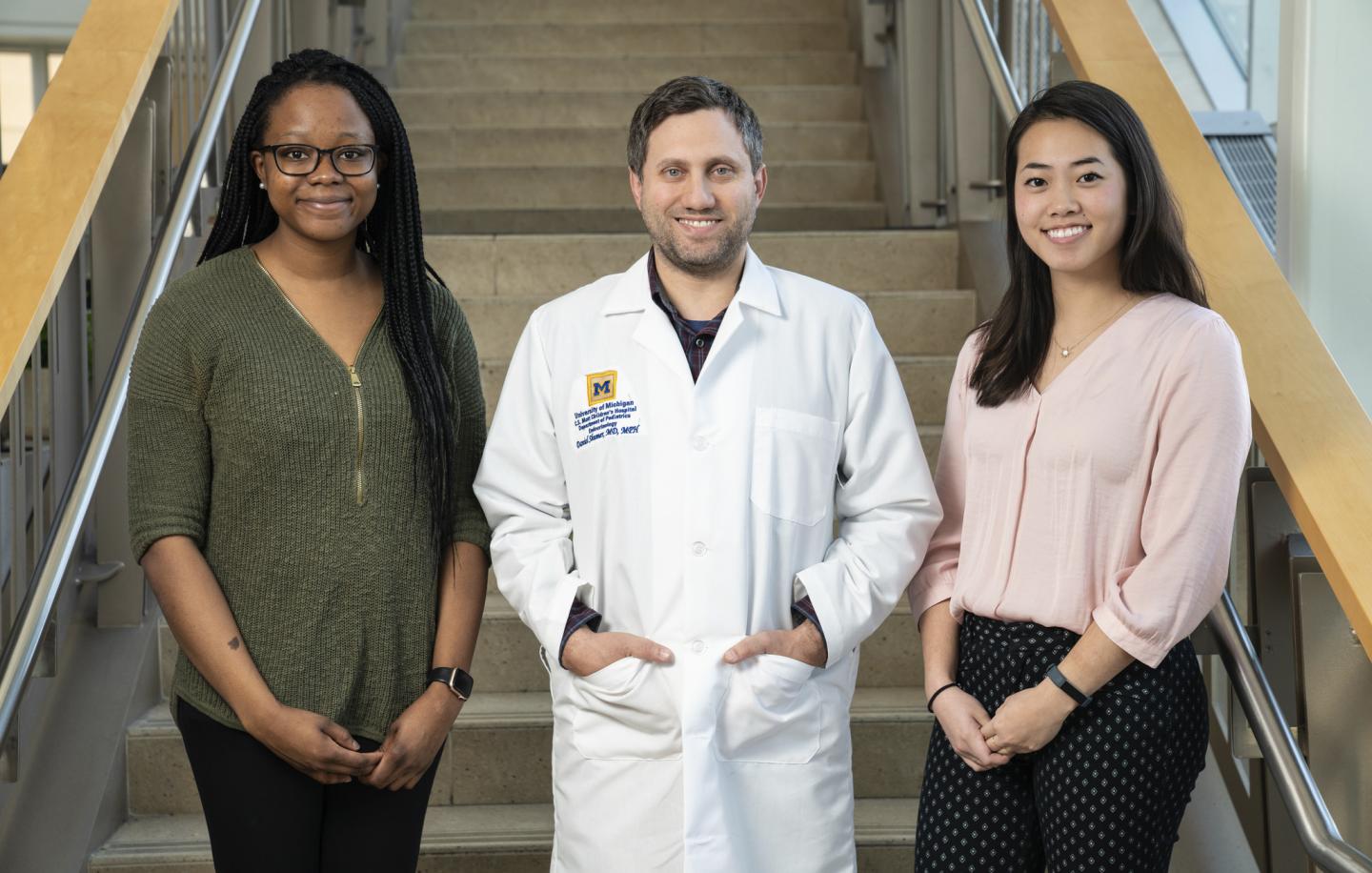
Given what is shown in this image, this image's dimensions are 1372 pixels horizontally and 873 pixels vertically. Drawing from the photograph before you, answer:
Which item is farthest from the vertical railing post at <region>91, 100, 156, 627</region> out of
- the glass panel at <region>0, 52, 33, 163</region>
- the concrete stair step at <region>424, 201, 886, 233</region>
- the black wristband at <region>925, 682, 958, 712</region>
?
the glass panel at <region>0, 52, 33, 163</region>

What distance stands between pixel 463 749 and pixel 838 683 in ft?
3.30

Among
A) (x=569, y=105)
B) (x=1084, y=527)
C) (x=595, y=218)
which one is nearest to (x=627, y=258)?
(x=595, y=218)

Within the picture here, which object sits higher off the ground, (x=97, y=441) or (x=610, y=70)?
(x=610, y=70)

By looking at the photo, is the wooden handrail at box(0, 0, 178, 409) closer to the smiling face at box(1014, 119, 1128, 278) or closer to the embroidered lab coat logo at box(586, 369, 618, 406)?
the embroidered lab coat logo at box(586, 369, 618, 406)

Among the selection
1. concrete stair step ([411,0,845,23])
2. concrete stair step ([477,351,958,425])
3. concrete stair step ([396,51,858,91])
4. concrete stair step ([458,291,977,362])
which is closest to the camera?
concrete stair step ([477,351,958,425])

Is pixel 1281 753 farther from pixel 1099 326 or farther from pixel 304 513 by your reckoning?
pixel 304 513

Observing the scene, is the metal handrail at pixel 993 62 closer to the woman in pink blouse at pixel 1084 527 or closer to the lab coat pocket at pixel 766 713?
the woman in pink blouse at pixel 1084 527

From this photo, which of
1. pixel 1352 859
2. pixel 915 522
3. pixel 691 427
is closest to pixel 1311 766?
pixel 1352 859

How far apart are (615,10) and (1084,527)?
463 cm

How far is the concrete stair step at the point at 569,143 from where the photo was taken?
15.7 ft

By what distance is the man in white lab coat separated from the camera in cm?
156

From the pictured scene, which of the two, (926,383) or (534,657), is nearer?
(534,657)

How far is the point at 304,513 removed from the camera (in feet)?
5.00

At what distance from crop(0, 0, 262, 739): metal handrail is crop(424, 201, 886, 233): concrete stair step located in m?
1.68
